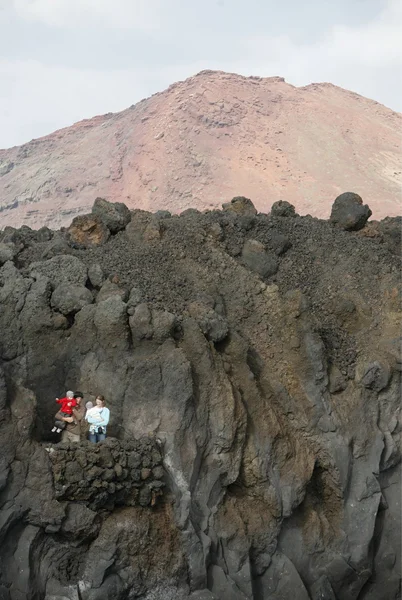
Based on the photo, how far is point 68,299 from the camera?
1177 centimetres

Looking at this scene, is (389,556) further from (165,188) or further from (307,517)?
(165,188)

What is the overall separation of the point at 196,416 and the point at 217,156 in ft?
173

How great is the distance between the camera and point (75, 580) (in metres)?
9.41

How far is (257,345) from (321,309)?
6.95 ft

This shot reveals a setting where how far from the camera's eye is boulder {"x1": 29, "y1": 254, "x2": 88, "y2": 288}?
40.3 ft

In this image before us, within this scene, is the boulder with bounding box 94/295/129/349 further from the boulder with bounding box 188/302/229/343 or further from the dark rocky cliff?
the boulder with bounding box 188/302/229/343

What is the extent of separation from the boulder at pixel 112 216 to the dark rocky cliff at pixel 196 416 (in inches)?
1.7

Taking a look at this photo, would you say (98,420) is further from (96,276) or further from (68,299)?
(96,276)

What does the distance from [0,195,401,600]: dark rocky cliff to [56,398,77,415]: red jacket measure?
1.45 ft

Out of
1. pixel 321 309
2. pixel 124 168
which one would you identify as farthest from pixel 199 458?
pixel 124 168

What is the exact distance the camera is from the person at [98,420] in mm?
10316

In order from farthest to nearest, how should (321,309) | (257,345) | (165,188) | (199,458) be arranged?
1. (165,188)
2. (321,309)
3. (257,345)
4. (199,458)

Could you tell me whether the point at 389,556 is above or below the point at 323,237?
below

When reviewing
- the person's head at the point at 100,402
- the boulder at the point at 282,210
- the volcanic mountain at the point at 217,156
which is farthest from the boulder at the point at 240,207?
the volcanic mountain at the point at 217,156
